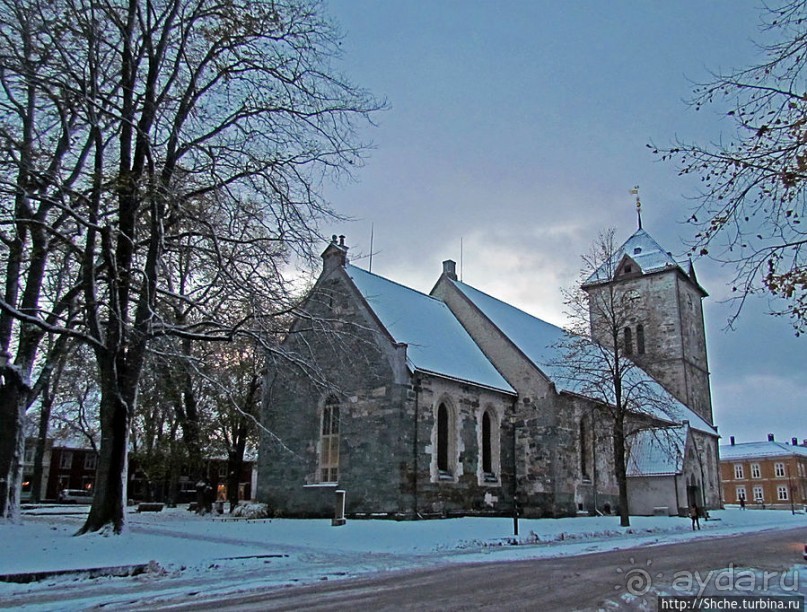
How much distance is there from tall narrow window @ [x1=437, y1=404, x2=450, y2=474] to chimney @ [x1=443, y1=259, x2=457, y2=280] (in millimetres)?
9634

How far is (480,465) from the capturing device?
84.5ft

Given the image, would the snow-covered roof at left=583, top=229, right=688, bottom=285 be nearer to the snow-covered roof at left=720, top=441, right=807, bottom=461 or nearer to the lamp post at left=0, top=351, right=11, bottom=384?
the lamp post at left=0, top=351, right=11, bottom=384

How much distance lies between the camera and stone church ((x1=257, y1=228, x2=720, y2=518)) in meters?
23.2

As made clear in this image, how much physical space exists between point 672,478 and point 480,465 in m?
12.2

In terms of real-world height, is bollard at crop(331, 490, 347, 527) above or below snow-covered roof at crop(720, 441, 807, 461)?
below

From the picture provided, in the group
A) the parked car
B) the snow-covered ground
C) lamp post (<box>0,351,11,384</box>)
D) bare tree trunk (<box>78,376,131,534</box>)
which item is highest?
lamp post (<box>0,351,11,384</box>)

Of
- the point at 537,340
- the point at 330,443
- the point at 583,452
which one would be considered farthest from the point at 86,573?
the point at 537,340

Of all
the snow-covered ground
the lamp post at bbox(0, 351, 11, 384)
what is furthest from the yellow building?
the lamp post at bbox(0, 351, 11, 384)

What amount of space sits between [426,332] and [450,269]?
6.75 meters

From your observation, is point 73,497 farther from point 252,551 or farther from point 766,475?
point 766,475

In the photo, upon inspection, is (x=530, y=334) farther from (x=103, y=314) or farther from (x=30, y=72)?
(x=30, y=72)

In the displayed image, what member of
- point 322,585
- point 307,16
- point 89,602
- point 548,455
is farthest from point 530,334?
point 89,602

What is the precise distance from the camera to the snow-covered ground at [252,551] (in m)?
9.25

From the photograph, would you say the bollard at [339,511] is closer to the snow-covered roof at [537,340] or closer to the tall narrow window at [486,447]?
the tall narrow window at [486,447]
